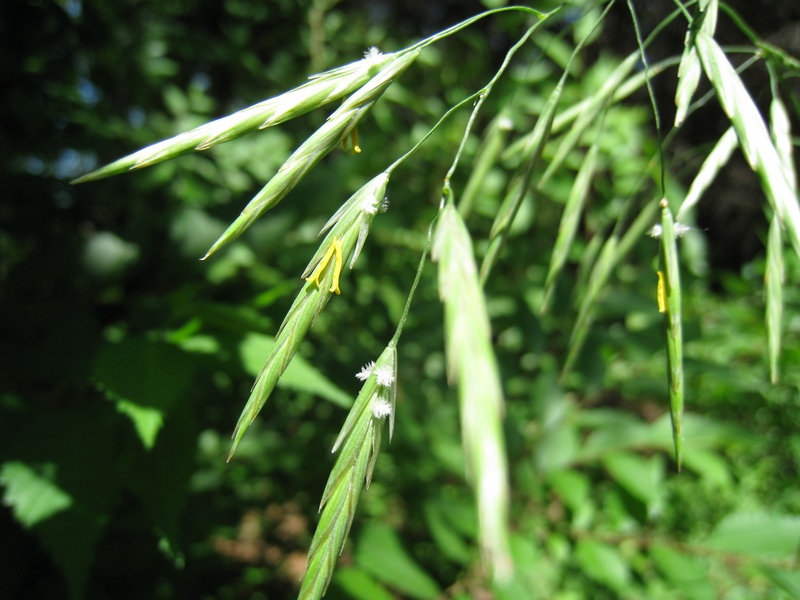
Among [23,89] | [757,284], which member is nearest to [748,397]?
[757,284]

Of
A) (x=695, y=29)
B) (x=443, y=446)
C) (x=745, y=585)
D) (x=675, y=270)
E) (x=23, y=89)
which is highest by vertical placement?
(x=695, y=29)

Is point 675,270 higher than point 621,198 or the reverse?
higher

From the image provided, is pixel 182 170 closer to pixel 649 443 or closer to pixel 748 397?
pixel 649 443

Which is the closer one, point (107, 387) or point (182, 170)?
point (107, 387)

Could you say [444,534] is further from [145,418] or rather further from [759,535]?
[145,418]

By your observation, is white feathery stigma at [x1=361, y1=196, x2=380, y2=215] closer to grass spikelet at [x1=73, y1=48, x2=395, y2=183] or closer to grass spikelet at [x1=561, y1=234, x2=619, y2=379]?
grass spikelet at [x1=73, y1=48, x2=395, y2=183]

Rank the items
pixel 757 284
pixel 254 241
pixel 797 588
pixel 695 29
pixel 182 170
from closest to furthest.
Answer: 1. pixel 695 29
2. pixel 797 588
3. pixel 254 241
4. pixel 182 170
5. pixel 757 284
